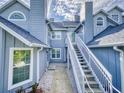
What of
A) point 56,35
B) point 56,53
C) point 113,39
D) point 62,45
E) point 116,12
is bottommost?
point 56,53

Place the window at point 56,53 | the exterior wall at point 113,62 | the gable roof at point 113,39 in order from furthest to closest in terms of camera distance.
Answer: the window at point 56,53
the exterior wall at point 113,62
the gable roof at point 113,39

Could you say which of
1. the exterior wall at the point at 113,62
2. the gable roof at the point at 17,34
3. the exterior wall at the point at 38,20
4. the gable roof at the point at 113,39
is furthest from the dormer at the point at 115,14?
the gable roof at the point at 17,34

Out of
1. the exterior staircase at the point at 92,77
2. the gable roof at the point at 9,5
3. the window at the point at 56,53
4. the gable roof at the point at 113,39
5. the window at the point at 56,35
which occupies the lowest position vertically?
the exterior staircase at the point at 92,77

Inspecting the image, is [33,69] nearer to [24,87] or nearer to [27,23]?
[24,87]

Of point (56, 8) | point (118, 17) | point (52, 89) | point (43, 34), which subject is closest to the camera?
point (52, 89)

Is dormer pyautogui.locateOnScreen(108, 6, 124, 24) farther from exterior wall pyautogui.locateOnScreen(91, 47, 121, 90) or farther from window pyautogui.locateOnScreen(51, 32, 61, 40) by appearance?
window pyautogui.locateOnScreen(51, 32, 61, 40)

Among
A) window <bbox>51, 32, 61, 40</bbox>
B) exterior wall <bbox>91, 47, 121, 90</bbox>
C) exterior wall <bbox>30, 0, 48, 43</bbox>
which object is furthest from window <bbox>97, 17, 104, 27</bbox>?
window <bbox>51, 32, 61, 40</bbox>

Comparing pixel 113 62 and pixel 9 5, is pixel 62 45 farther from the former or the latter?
pixel 113 62

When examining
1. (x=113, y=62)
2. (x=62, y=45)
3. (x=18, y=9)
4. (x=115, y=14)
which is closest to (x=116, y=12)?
(x=115, y=14)

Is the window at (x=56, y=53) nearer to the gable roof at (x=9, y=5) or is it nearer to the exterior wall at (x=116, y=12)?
the exterior wall at (x=116, y=12)

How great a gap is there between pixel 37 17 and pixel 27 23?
0.91m

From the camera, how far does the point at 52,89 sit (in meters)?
8.39

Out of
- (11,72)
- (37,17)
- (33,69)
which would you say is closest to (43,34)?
(37,17)

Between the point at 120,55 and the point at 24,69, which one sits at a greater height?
the point at 120,55
